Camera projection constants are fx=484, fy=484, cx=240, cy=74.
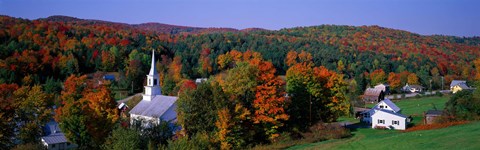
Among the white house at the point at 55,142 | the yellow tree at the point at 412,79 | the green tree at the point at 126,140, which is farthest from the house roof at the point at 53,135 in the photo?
the yellow tree at the point at 412,79

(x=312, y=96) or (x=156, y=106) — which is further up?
(x=312, y=96)

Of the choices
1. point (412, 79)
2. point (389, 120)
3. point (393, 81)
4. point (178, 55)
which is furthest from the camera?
point (178, 55)

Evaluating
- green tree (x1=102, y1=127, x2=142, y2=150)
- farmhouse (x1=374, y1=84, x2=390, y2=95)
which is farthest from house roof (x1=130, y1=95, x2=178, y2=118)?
farmhouse (x1=374, y1=84, x2=390, y2=95)

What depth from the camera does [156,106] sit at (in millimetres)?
48719

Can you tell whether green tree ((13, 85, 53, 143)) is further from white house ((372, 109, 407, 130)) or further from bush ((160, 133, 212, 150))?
white house ((372, 109, 407, 130))

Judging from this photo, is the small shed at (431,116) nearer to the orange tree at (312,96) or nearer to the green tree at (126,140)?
the orange tree at (312,96)

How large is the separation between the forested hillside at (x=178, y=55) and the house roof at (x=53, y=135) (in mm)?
34416

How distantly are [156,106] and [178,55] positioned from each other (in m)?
68.8

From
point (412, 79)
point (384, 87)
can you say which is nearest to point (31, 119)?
point (384, 87)

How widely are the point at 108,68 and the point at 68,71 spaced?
10072 millimetres

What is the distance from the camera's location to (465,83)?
3868 inches

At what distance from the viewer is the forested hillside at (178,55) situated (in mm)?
93500

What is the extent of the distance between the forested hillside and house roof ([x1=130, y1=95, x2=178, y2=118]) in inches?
1365

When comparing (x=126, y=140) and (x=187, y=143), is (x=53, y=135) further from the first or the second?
(x=187, y=143)
